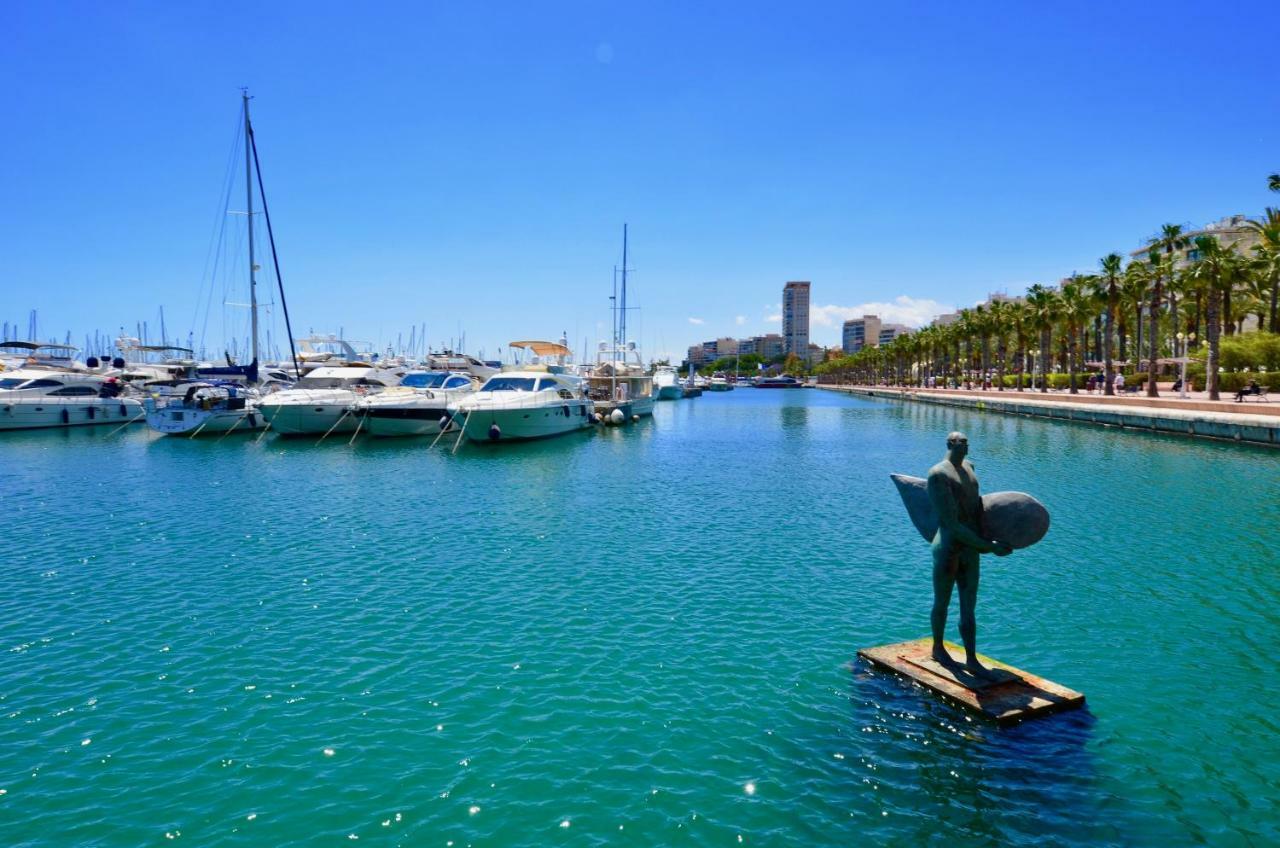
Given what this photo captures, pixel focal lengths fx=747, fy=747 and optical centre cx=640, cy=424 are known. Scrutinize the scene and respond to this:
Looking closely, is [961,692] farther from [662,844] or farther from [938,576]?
[662,844]

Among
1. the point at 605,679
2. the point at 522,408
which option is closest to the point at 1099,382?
the point at 522,408

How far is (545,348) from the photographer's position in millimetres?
61781

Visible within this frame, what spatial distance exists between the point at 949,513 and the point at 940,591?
1.12 m

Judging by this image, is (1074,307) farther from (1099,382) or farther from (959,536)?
(959,536)

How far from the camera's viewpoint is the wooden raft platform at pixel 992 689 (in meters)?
8.03

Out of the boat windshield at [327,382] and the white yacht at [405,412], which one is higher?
the boat windshield at [327,382]

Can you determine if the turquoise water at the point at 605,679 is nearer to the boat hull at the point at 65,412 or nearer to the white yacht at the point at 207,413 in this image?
the white yacht at the point at 207,413

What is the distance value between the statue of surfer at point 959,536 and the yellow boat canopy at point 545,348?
176 ft

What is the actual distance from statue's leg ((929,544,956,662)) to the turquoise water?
0.71 m

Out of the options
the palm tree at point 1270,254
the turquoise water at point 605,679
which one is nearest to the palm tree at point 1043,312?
the palm tree at point 1270,254

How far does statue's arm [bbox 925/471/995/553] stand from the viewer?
25.5ft

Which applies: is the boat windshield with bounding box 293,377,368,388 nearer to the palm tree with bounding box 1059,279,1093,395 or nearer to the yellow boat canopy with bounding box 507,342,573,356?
the yellow boat canopy with bounding box 507,342,573,356

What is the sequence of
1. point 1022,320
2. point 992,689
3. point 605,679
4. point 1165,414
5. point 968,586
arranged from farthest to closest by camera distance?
point 1022,320, point 1165,414, point 605,679, point 992,689, point 968,586

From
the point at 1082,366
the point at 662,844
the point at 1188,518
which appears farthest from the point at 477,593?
the point at 1082,366
